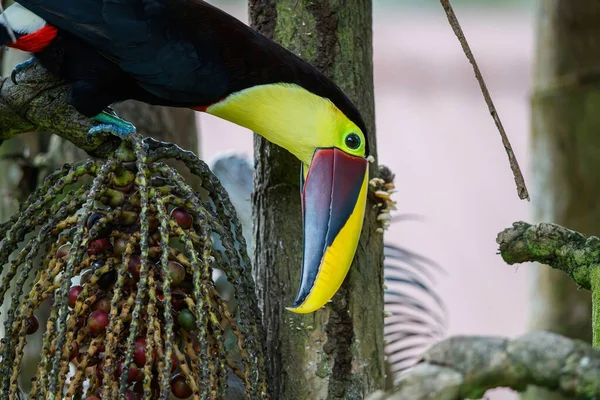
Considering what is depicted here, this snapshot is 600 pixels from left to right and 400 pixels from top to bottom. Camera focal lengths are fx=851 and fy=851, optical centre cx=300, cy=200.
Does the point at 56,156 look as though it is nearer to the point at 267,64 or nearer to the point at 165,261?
the point at 267,64

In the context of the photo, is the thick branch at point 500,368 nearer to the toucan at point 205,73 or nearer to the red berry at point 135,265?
the red berry at point 135,265

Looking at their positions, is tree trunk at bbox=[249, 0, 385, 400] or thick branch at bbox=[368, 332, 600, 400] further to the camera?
tree trunk at bbox=[249, 0, 385, 400]

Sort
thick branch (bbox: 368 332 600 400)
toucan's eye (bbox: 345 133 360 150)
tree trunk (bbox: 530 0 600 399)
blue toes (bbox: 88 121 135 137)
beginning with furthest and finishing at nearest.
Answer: tree trunk (bbox: 530 0 600 399) < toucan's eye (bbox: 345 133 360 150) < blue toes (bbox: 88 121 135 137) < thick branch (bbox: 368 332 600 400)

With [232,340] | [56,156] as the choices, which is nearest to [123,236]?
[232,340]

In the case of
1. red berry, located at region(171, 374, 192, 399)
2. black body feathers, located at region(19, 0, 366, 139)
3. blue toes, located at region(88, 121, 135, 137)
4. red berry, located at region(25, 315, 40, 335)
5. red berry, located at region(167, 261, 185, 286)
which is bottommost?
red berry, located at region(171, 374, 192, 399)

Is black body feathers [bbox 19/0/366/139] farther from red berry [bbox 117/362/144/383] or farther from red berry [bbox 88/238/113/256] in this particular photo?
red berry [bbox 117/362/144/383]

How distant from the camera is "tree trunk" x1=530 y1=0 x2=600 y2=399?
8.11 feet

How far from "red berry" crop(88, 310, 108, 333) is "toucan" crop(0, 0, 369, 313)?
1.14 feet

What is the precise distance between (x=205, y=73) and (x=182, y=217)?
14.4 inches

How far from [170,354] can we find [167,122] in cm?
118

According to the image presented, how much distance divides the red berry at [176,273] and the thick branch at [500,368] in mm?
379

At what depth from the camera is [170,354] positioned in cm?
96

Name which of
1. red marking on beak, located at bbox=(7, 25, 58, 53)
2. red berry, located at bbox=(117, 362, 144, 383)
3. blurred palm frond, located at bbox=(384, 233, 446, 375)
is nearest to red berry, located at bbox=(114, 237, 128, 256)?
red berry, located at bbox=(117, 362, 144, 383)

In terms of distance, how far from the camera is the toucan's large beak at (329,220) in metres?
1.18
